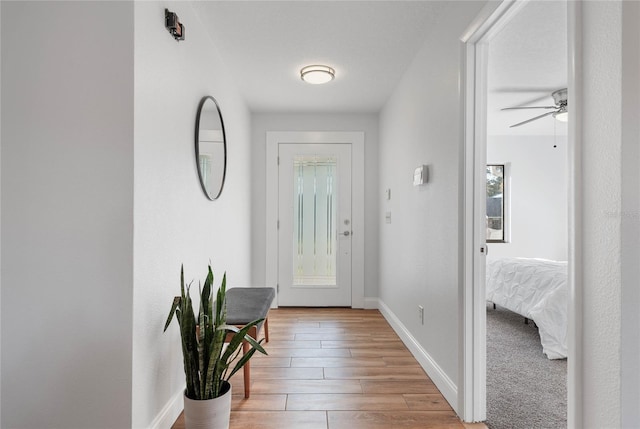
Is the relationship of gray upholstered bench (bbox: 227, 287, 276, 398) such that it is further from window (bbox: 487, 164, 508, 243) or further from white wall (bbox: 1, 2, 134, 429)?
window (bbox: 487, 164, 508, 243)

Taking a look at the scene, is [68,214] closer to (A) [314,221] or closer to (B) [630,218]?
(B) [630,218]

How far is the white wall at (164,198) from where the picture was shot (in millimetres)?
1555

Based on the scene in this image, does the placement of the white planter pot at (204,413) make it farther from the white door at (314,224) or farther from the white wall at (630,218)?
the white door at (314,224)

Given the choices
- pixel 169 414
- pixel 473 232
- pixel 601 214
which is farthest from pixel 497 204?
pixel 169 414

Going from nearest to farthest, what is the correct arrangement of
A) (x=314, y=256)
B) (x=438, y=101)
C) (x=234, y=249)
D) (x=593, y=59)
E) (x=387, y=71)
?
1. (x=593, y=59)
2. (x=438, y=101)
3. (x=387, y=71)
4. (x=234, y=249)
5. (x=314, y=256)

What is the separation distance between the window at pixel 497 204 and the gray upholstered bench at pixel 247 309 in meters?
3.93

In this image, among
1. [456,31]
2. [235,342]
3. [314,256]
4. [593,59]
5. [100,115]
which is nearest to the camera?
[593,59]

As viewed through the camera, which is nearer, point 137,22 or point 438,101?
point 137,22

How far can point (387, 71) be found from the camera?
3166 mm

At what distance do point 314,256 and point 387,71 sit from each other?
7.46 ft

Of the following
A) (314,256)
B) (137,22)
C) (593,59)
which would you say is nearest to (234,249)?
(314,256)

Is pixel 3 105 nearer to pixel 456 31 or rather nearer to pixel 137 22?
pixel 137 22

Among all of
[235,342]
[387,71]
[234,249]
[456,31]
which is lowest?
[235,342]

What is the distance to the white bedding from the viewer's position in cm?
284
